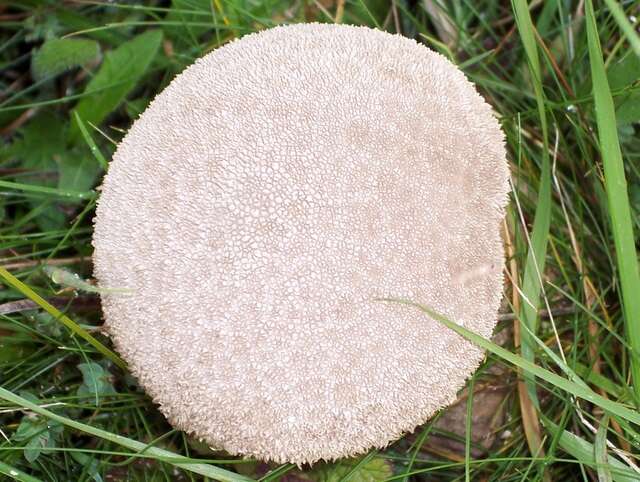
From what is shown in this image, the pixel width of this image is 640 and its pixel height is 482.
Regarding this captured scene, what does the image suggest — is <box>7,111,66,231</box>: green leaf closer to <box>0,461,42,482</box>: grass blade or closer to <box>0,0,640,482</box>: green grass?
<box>0,0,640,482</box>: green grass

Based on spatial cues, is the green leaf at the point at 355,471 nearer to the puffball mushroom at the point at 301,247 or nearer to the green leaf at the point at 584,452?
the puffball mushroom at the point at 301,247

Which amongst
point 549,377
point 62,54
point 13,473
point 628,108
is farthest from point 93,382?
point 628,108

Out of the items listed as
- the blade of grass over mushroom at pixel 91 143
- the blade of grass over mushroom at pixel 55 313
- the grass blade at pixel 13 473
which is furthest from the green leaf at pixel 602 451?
the blade of grass over mushroom at pixel 91 143

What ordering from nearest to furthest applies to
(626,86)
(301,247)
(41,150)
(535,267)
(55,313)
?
(301,247)
(55,313)
(535,267)
(626,86)
(41,150)

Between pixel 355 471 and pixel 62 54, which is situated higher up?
pixel 62 54

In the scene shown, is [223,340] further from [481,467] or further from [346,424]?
[481,467]

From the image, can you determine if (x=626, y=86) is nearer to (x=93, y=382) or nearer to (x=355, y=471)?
(x=355, y=471)

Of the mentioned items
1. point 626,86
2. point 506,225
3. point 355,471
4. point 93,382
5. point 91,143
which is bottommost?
point 355,471

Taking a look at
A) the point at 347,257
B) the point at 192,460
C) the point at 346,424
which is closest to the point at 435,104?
the point at 347,257
